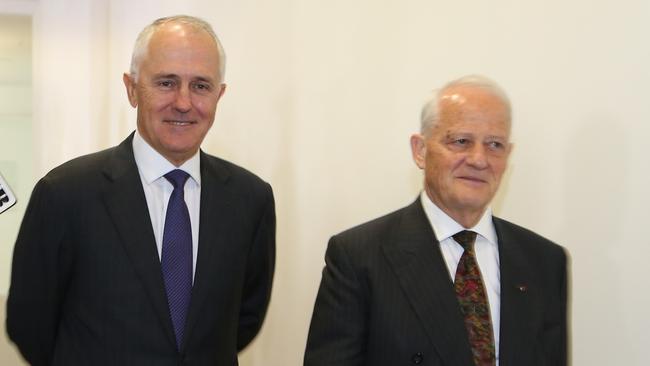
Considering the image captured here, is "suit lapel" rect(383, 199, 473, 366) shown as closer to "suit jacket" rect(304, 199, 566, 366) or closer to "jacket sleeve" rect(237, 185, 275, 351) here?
"suit jacket" rect(304, 199, 566, 366)

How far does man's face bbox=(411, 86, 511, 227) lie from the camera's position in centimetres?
185

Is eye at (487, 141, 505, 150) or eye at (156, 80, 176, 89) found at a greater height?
eye at (156, 80, 176, 89)

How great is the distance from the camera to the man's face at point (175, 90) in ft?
6.62

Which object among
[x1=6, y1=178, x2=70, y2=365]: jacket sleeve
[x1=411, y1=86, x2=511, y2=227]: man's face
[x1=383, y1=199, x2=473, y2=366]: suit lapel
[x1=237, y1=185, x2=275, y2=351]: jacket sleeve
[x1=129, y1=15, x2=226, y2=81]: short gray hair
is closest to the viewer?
[x1=383, y1=199, x2=473, y2=366]: suit lapel

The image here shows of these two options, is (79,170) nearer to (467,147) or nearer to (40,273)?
(40,273)

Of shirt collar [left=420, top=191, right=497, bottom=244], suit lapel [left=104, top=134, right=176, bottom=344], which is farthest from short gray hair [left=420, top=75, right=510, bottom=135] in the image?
suit lapel [left=104, top=134, right=176, bottom=344]

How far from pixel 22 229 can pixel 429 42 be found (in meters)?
1.51

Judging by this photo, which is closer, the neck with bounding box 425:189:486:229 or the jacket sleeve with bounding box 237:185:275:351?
the neck with bounding box 425:189:486:229

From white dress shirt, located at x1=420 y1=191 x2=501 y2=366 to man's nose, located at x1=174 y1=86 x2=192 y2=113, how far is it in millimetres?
657

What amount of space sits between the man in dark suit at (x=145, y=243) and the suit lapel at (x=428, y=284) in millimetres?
511

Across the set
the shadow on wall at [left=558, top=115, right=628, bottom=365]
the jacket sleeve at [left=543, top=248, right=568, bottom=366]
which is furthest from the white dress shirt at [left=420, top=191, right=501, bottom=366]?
the shadow on wall at [left=558, top=115, right=628, bottom=365]

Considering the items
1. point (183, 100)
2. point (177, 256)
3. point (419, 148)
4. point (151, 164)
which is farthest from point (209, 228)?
point (419, 148)

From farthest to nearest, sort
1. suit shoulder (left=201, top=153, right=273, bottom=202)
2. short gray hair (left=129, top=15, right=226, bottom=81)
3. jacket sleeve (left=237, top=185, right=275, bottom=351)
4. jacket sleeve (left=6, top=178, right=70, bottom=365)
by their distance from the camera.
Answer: jacket sleeve (left=237, top=185, right=275, bottom=351) → suit shoulder (left=201, top=153, right=273, bottom=202) → short gray hair (left=129, top=15, right=226, bottom=81) → jacket sleeve (left=6, top=178, right=70, bottom=365)

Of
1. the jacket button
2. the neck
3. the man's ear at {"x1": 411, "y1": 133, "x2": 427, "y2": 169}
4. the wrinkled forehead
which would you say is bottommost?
the jacket button
